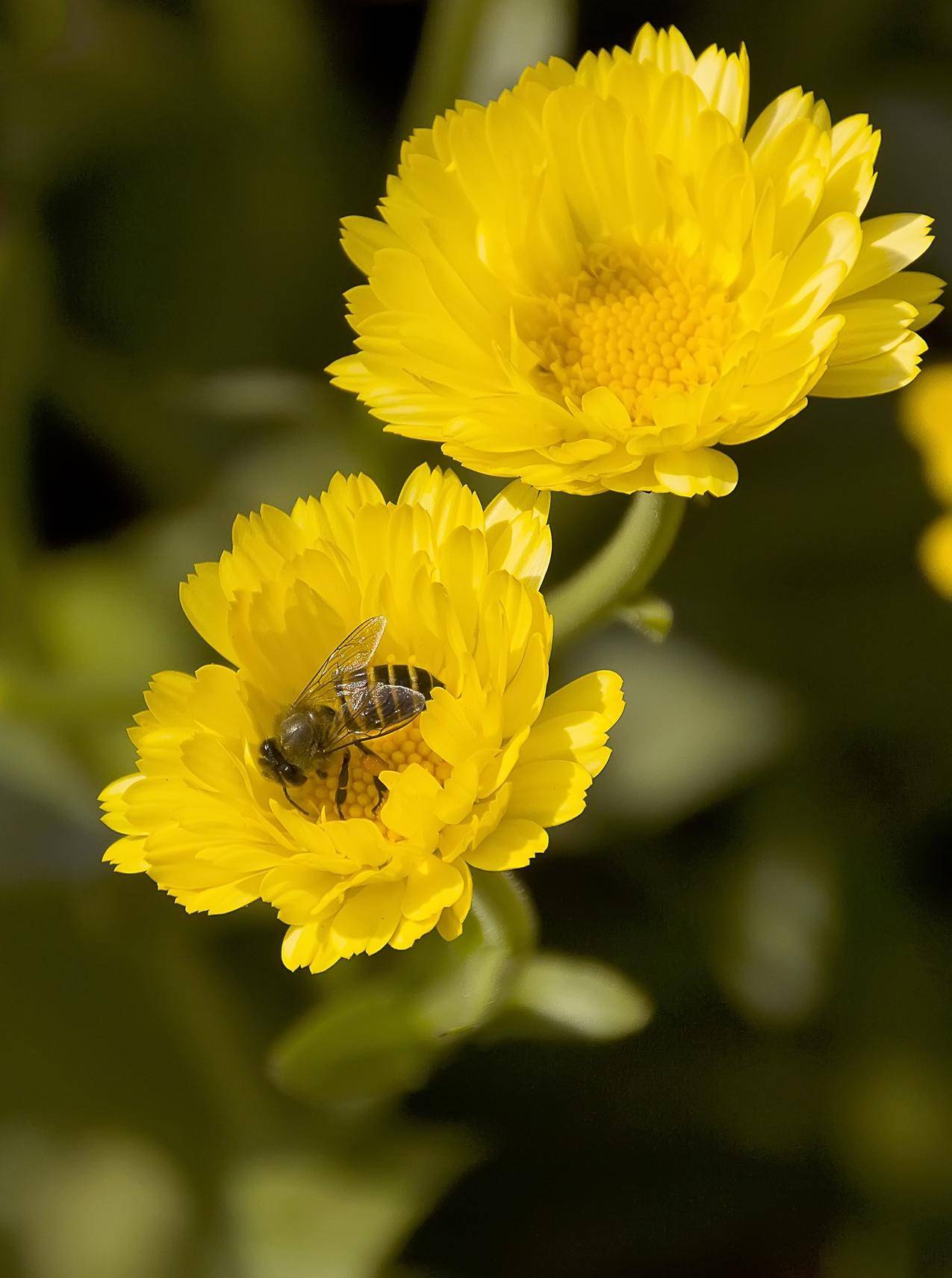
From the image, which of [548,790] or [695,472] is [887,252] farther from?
[548,790]

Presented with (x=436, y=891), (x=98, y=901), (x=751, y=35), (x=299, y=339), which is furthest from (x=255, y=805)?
(x=751, y=35)

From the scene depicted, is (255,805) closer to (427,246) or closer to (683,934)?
(427,246)

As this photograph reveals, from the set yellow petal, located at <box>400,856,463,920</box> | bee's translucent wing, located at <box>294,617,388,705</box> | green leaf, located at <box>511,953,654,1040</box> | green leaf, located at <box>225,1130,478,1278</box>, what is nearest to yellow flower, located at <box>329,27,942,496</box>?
bee's translucent wing, located at <box>294,617,388,705</box>

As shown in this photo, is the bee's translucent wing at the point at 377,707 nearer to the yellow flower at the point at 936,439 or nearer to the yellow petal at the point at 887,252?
the yellow petal at the point at 887,252

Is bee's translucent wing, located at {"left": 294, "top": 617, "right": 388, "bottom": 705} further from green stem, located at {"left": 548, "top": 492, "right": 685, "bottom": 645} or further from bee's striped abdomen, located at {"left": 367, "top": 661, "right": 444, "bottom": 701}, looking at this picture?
green stem, located at {"left": 548, "top": 492, "right": 685, "bottom": 645}

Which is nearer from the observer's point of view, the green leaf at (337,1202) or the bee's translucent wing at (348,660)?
the bee's translucent wing at (348,660)

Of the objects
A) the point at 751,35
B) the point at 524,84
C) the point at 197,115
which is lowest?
the point at 197,115

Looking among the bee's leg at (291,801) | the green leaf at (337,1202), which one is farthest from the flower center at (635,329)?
the green leaf at (337,1202)

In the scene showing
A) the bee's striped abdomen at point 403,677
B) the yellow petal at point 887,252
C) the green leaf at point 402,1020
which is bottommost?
the green leaf at point 402,1020
